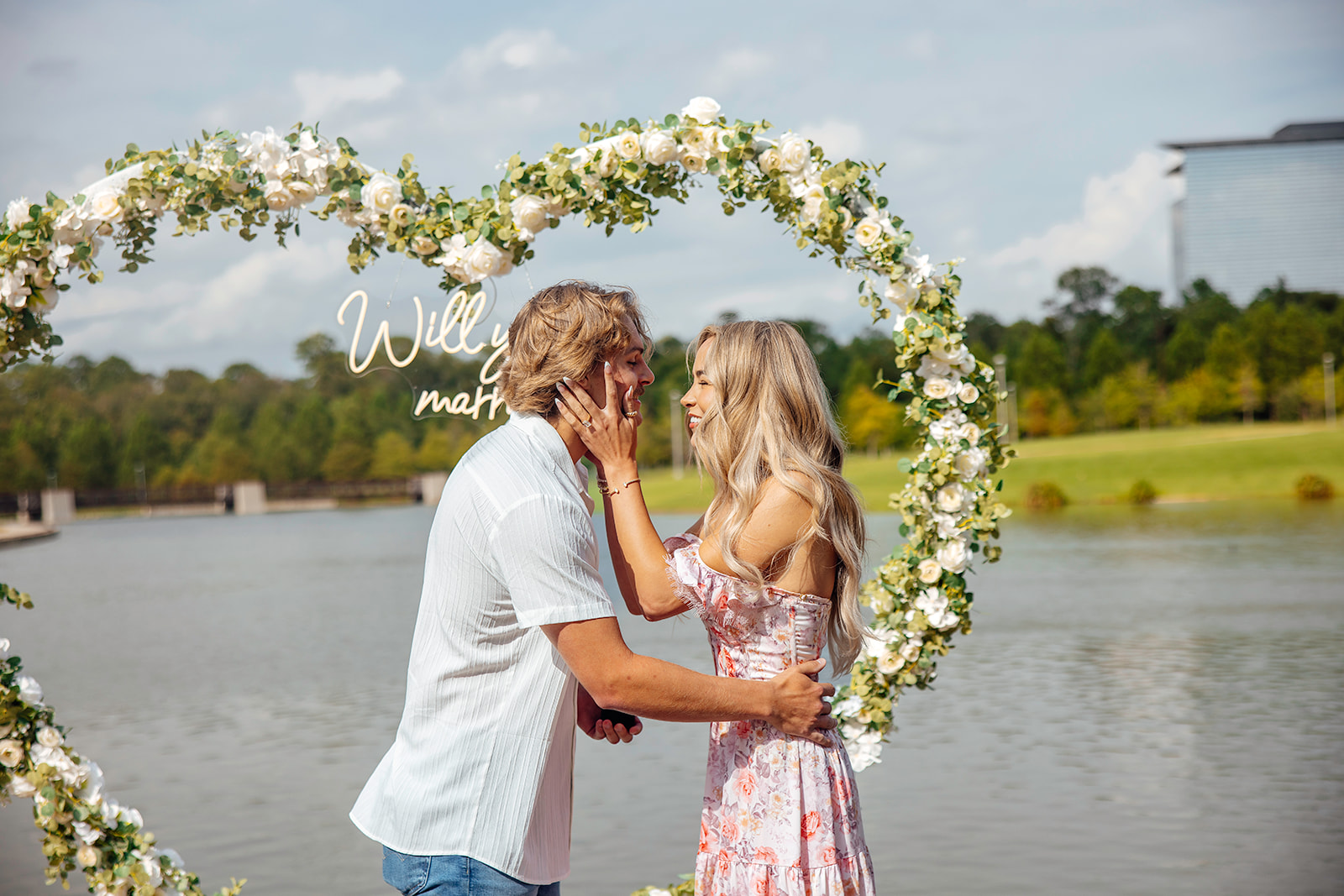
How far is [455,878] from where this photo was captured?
272 centimetres

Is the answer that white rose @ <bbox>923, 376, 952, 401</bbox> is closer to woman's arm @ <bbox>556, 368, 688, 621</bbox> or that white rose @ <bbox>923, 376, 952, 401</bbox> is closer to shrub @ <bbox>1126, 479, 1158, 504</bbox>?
woman's arm @ <bbox>556, 368, 688, 621</bbox>

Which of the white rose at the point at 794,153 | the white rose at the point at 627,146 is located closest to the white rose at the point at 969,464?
the white rose at the point at 794,153

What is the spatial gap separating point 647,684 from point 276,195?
122 inches

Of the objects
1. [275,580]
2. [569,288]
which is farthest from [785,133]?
[275,580]

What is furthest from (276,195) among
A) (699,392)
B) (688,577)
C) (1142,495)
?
(1142,495)

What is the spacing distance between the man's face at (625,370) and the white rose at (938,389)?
2.00 meters

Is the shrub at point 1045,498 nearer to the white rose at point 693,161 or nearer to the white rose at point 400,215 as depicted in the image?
the white rose at point 693,161

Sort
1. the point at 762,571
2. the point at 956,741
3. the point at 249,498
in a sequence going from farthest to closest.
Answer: the point at 249,498 → the point at 956,741 → the point at 762,571

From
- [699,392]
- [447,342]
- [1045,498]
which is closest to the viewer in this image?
[699,392]

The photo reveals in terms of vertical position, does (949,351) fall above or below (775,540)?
above

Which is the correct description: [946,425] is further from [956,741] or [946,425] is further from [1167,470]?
[1167,470]

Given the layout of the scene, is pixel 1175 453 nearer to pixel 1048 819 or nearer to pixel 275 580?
pixel 275 580

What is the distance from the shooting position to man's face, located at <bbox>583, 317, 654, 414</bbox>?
116 inches

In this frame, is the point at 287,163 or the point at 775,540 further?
the point at 287,163
